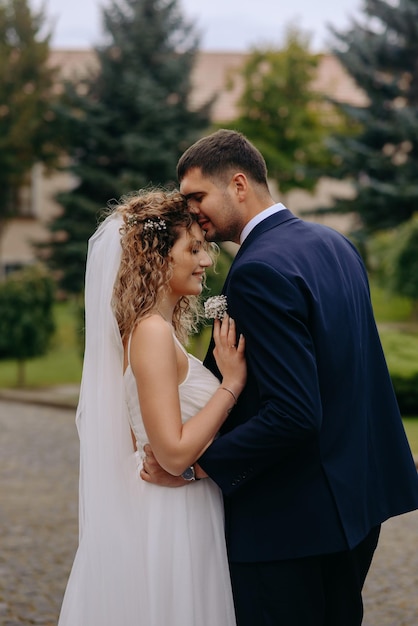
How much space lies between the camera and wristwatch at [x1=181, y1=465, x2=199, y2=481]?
3086 mm

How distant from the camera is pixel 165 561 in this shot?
315cm

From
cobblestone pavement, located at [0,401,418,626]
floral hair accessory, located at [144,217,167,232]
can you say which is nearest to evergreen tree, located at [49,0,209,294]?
cobblestone pavement, located at [0,401,418,626]

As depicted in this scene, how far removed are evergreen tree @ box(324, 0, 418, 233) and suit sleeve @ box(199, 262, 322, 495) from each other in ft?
74.7

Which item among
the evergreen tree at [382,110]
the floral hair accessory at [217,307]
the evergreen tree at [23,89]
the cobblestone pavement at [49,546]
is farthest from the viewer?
the evergreen tree at [23,89]

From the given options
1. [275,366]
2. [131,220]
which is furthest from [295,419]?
[131,220]

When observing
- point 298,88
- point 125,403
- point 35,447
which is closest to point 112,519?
point 125,403

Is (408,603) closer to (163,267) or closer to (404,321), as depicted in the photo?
(163,267)

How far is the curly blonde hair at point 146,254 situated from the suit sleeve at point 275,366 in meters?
0.36

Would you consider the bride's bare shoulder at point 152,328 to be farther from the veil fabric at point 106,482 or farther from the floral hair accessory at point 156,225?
the floral hair accessory at point 156,225

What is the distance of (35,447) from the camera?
11.5m

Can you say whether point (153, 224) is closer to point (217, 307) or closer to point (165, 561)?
point (217, 307)

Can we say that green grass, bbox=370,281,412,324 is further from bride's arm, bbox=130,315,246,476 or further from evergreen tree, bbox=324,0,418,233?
bride's arm, bbox=130,315,246,476

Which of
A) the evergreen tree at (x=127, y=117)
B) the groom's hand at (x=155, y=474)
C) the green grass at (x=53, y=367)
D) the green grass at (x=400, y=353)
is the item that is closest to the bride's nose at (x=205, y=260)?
the groom's hand at (x=155, y=474)

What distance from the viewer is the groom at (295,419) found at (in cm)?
274
